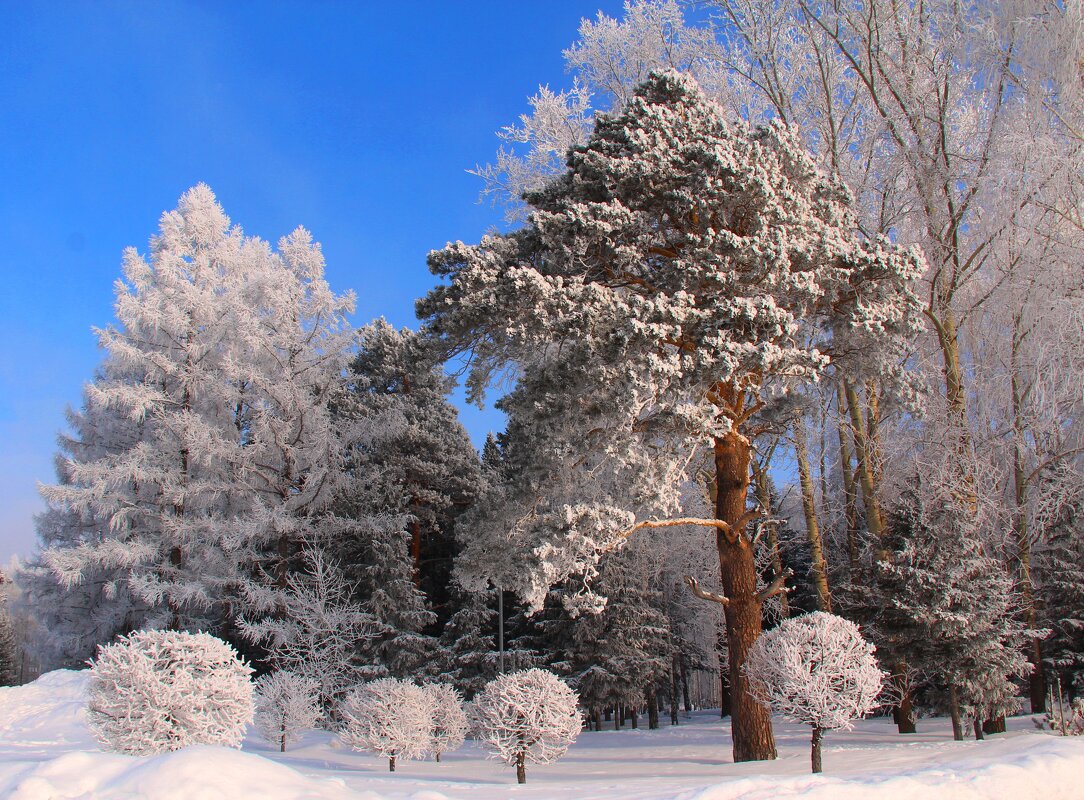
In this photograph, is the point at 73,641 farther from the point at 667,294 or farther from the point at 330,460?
the point at 667,294

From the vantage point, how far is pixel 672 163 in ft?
34.9

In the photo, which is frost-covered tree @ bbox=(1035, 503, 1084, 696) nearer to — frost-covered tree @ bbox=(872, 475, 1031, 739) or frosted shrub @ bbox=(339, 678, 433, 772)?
frost-covered tree @ bbox=(872, 475, 1031, 739)

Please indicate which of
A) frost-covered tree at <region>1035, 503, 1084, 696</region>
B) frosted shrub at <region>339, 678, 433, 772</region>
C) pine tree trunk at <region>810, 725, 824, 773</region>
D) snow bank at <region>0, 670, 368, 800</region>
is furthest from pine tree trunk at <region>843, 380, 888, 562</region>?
snow bank at <region>0, 670, 368, 800</region>

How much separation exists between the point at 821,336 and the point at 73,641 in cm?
2656

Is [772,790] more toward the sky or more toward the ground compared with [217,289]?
more toward the ground

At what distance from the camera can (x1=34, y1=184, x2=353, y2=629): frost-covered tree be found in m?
22.4

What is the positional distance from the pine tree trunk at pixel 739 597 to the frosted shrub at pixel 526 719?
2.49 metres

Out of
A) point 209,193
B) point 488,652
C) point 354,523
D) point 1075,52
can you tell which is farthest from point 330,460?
point 1075,52

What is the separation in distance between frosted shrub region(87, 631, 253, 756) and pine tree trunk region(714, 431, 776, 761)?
6.72 metres

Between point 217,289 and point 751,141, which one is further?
point 217,289

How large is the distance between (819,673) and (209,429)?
19.2 m

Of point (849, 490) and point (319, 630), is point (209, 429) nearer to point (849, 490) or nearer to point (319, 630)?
point (319, 630)

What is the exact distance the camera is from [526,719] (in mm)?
11273

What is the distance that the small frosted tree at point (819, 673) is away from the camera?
966 centimetres
